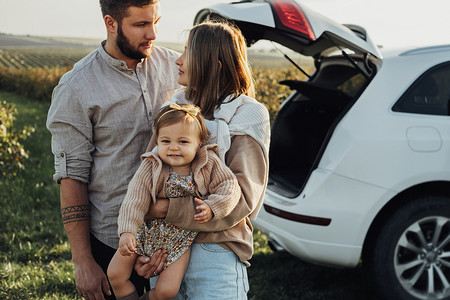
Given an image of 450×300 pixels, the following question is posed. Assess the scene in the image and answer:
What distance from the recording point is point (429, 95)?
3.52m

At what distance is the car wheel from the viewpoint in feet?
11.3

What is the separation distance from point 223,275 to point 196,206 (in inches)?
11.5

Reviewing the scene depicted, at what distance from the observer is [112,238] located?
2338 mm

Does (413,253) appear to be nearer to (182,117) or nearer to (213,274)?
(213,274)

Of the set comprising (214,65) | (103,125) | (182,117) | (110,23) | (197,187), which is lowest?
(197,187)

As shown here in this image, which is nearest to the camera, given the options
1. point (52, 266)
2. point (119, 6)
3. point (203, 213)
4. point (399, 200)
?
point (203, 213)

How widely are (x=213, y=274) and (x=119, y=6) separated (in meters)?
1.18

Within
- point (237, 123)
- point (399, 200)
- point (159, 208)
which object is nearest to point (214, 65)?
point (237, 123)

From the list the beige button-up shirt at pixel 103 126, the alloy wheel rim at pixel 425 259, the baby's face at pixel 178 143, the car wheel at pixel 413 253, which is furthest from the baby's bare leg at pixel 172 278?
the alloy wheel rim at pixel 425 259

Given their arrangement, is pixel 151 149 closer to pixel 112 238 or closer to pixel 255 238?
pixel 112 238

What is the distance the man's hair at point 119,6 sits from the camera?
2131 mm

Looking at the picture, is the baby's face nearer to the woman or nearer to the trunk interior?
the woman

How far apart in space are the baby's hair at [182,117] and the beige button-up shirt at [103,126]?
42cm

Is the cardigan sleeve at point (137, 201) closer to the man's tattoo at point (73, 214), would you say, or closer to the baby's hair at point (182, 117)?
the baby's hair at point (182, 117)
